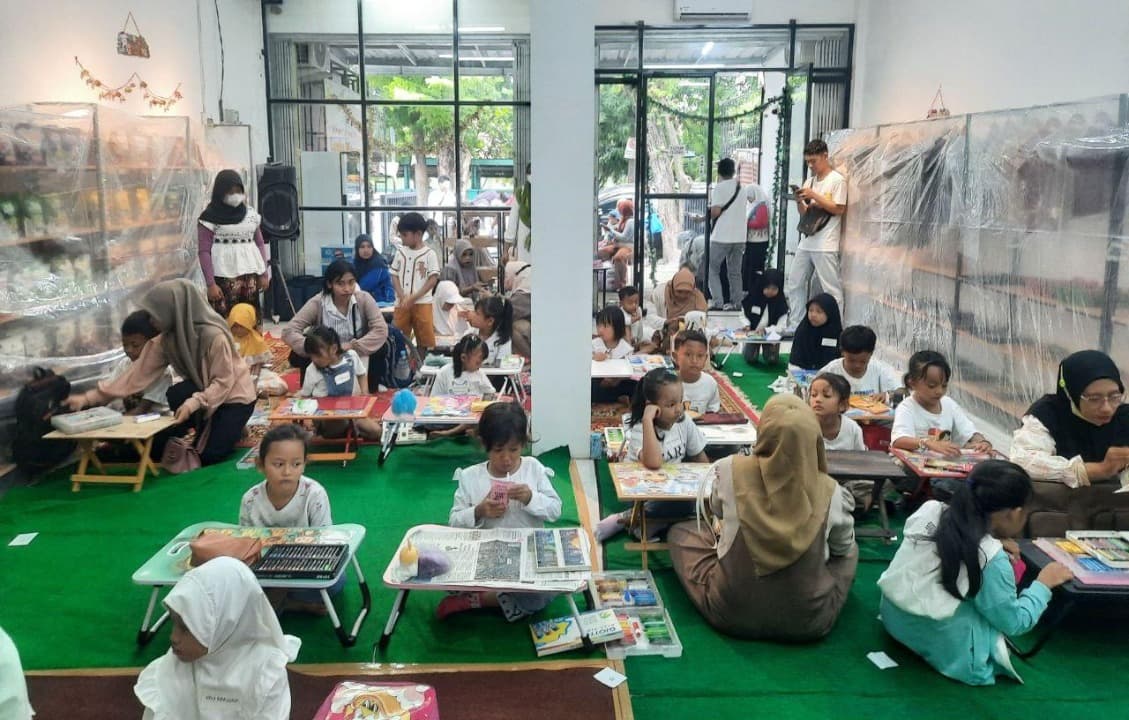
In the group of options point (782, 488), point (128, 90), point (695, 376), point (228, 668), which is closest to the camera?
point (228, 668)

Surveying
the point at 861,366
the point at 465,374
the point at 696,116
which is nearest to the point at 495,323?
the point at 465,374

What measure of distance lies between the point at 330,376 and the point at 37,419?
183cm

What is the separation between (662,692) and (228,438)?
3880 mm

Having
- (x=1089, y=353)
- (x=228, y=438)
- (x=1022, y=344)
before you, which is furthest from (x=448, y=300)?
(x=1089, y=353)

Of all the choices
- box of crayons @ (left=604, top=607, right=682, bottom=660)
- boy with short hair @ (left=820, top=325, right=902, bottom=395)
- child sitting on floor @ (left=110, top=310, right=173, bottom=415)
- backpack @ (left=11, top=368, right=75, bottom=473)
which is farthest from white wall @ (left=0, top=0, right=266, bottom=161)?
boy with short hair @ (left=820, top=325, right=902, bottom=395)

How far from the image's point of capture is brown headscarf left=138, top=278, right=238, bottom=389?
237 inches

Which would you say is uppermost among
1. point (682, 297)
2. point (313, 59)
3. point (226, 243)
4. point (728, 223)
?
point (313, 59)

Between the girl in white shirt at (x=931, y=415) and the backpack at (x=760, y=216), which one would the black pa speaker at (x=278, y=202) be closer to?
the backpack at (x=760, y=216)

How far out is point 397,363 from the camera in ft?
26.4

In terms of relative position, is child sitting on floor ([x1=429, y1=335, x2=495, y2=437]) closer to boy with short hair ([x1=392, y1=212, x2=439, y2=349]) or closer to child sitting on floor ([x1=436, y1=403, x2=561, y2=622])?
boy with short hair ([x1=392, y1=212, x2=439, y2=349])

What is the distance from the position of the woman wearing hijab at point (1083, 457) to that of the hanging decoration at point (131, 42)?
25.1 feet

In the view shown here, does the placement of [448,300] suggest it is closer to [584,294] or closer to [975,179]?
[584,294]

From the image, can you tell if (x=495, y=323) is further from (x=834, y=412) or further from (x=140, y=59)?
(x=140, y=59)

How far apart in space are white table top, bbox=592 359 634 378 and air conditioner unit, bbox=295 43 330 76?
645cm
